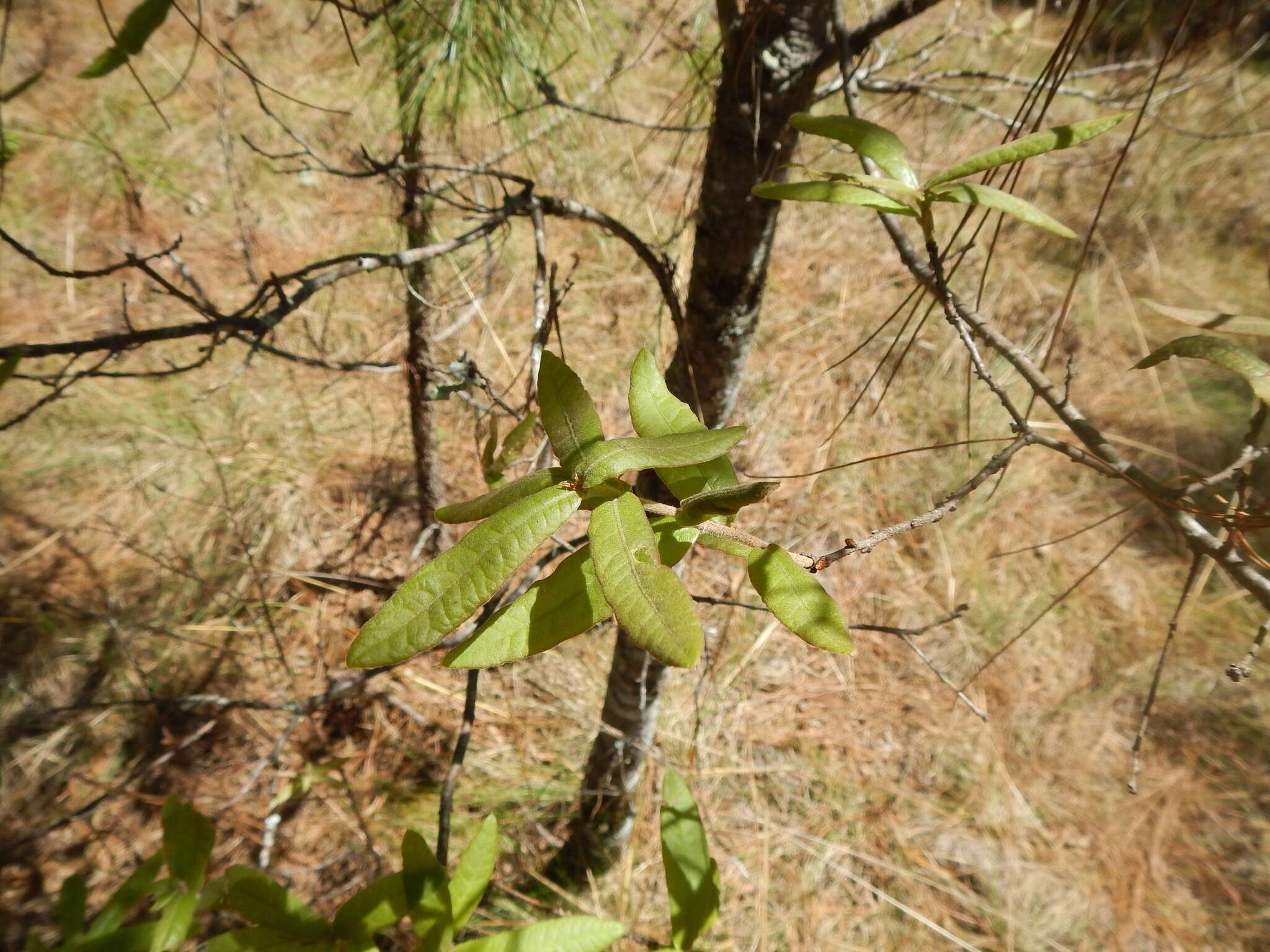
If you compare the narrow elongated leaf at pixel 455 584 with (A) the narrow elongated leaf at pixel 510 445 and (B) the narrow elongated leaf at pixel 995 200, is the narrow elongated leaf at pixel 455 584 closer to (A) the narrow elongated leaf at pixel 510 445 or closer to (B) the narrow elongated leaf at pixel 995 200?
(A) the narrow elongated leaf at pixel 510 445

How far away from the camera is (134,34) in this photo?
450mm

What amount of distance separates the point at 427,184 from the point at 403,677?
127cm

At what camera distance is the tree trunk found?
728 millimetres

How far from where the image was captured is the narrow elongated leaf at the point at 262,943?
0.76m

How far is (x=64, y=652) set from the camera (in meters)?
1.79

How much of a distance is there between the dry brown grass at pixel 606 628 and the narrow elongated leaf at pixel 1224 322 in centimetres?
85

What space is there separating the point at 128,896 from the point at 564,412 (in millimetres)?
989

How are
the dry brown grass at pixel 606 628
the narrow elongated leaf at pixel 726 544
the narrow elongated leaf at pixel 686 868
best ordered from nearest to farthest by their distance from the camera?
1. the narrow elongated leaf at pixel 726 544
2. the narrow elongated leaf at pixel 686 868
3. the dry brown grass at pixel 606 628

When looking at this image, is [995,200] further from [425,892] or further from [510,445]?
[425,892]

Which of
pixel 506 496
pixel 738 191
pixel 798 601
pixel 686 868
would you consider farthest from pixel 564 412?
pixel 686 868

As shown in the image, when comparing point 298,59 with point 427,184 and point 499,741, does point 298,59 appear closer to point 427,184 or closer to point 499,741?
point 427,184

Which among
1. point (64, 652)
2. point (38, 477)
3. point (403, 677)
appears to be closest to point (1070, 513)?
point (403, 677)

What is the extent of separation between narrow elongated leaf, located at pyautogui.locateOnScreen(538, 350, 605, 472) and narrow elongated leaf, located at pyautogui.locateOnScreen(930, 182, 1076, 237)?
0.30 metres

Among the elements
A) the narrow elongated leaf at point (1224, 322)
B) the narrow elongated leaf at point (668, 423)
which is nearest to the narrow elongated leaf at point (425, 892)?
the narrow elongated leaf at point (668, 423)
